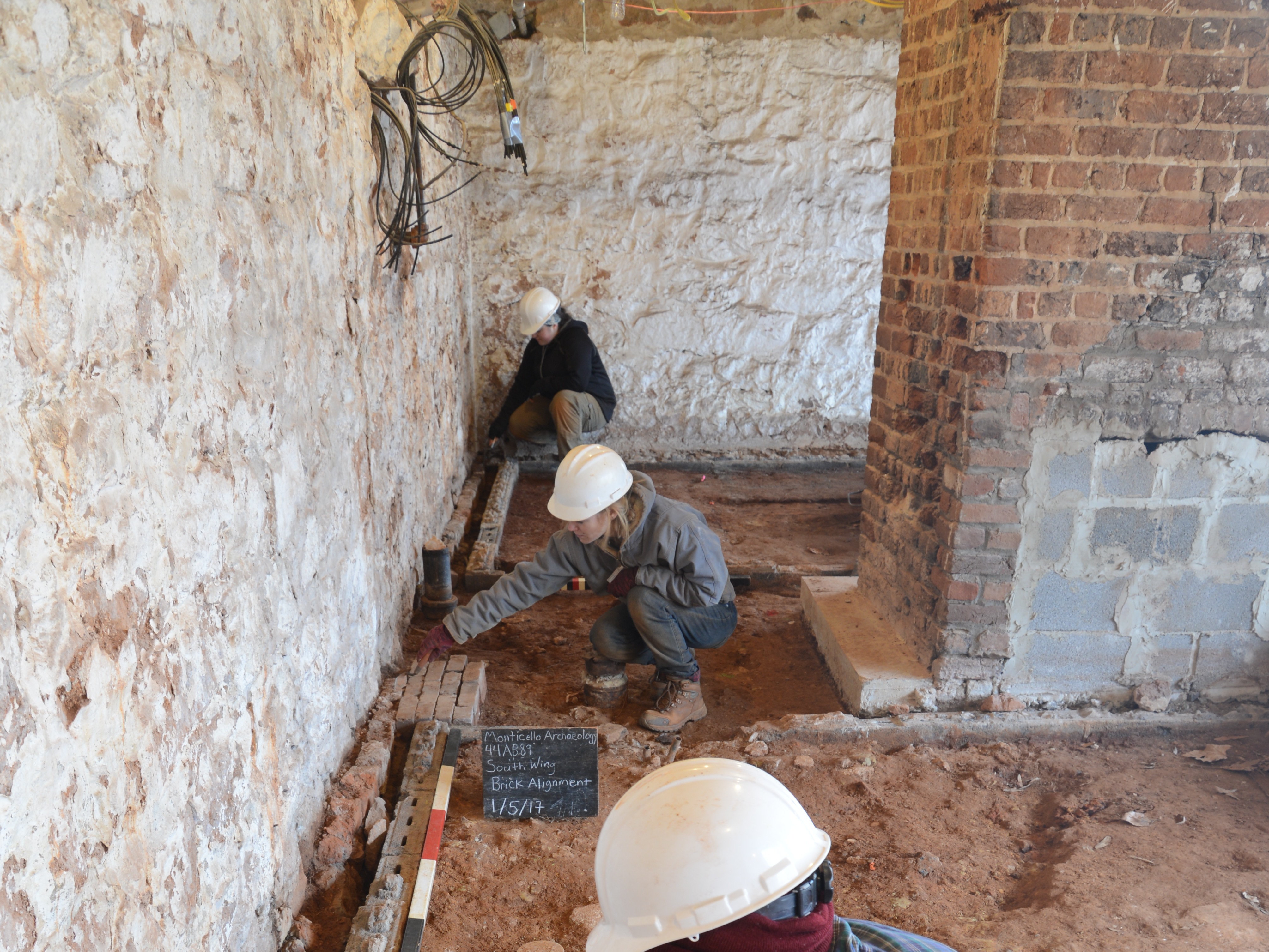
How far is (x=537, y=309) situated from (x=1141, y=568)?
4180mm

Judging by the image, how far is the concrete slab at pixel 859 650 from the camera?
330cm

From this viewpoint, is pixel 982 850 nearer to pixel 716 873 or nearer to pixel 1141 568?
pixel 1141 568

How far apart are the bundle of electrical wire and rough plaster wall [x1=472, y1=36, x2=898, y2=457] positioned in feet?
7.45

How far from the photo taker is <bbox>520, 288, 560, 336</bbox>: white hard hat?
623 centimetres

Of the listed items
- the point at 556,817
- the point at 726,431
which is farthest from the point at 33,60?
the point at 726,431

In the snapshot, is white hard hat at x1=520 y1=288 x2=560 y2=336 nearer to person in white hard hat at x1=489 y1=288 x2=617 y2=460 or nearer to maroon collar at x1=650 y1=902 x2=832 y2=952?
person in white hard hat at x1=489 y1=288 x2=617 y2=460

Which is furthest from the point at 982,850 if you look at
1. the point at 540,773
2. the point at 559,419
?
the point at 559,419

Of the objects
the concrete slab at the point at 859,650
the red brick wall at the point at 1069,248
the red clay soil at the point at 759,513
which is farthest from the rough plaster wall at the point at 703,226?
the red brick wall at the point at 1069,248

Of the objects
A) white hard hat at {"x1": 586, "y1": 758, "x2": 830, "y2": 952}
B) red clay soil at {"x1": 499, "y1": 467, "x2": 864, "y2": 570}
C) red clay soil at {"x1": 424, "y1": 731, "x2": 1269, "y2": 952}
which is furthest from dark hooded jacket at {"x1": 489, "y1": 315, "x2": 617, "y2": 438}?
white hard hat at {"x1": 586, "y1": 758, "x2": 830, "y2": 952}

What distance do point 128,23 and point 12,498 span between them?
89cm

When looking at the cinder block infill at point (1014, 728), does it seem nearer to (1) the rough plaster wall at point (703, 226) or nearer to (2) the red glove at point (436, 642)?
(2) the red glove at point (436, 642)

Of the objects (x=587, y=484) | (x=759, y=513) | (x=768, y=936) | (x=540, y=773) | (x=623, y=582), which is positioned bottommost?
(x=759, y=513)

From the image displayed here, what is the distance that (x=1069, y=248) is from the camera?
2879mm

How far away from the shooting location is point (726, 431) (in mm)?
7359
